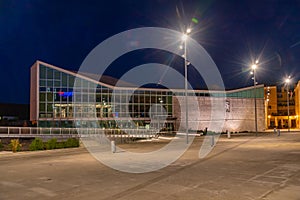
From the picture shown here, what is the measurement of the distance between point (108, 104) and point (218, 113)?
18894 mm

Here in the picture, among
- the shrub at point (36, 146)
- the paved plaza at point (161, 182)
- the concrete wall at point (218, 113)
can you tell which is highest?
the concrete wall at point (218, 113)

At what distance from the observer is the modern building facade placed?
1607 inches

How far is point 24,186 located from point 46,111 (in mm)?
32299

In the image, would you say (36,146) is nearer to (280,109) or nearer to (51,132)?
(51,132)

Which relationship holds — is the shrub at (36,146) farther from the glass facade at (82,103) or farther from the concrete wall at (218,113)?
the concrete wall at (218,113)

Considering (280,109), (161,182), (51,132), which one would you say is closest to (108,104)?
(51,132)

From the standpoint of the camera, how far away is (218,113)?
51.0 metres

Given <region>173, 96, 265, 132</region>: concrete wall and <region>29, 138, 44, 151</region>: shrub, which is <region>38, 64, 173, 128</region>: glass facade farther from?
<region>29, 138, 44, 151</region>: shrub

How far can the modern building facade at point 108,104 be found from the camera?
4081 centimetres

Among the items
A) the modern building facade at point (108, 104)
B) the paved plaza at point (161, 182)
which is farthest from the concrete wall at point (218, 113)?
the paved plaza at point (161, 182)

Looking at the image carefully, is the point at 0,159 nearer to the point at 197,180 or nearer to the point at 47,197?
the point at 47,197

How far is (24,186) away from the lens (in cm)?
965

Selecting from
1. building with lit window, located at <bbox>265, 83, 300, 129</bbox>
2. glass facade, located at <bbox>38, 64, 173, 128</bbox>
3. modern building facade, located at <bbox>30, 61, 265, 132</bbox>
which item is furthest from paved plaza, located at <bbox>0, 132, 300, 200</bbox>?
building with lit window, located at <bbox>265, 83, 300, 129</bbox>

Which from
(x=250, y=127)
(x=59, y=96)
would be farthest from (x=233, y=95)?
(x=59, y=96)
